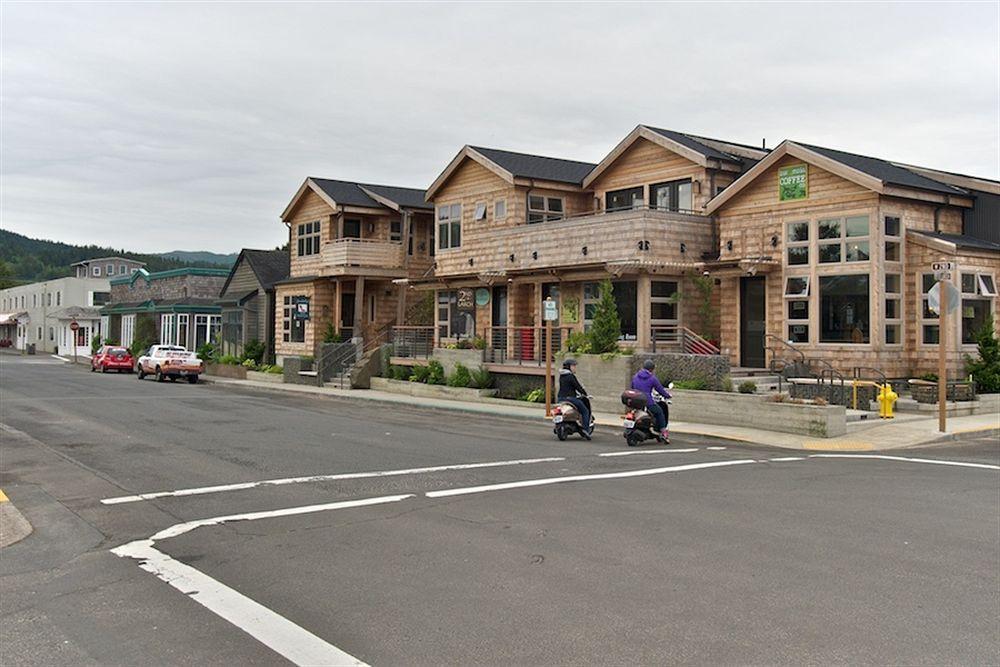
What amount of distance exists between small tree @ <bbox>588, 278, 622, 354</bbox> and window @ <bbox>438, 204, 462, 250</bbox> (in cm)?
1036

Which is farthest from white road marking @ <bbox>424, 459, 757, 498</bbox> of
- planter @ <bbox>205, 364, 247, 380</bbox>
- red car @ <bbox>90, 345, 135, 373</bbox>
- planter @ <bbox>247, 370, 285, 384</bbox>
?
red car @ <bbox>90, 345, 135, 373</bbox>

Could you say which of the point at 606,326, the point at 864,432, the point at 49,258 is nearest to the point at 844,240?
the point at 864,432

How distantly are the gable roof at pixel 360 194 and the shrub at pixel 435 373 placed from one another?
1021 cm

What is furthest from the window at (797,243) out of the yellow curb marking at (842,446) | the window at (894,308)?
the yellow curb marking at (842,446)

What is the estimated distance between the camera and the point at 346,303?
134ft

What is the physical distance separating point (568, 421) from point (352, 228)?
25132 mm

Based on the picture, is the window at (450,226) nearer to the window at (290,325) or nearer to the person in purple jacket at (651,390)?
the window at (290,325)

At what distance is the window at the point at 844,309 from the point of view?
2214cm

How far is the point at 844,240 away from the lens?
22.4 m

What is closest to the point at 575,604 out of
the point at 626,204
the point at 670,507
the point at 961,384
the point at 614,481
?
the point at 670,507

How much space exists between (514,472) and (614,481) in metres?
1.60

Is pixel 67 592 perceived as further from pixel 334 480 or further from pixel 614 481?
pixel 614 481

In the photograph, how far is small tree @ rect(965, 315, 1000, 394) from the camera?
2153cm

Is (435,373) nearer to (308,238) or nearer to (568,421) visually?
(568,421)
